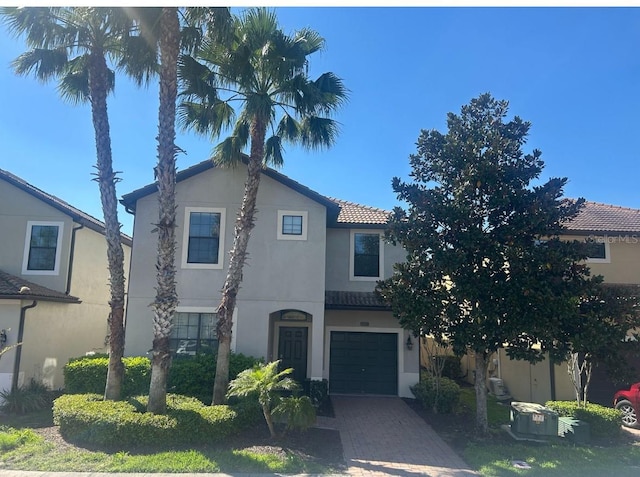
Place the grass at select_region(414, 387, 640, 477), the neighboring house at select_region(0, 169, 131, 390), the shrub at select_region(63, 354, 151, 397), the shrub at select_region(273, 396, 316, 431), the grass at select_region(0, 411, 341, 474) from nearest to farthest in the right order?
1. the grass at select_region(0, 411, 341, 474)
2. the grass at select_region(414, 387, 640, 477)
3. the shrub at select_region(273, 396, 316, 431)
4. the shrub at select_region(63, 354, 151, 397)
5. the neighboring house at select_region(0, 169, 131, 390)

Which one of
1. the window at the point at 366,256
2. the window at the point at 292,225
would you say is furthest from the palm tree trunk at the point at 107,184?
the window at the point at 366,256

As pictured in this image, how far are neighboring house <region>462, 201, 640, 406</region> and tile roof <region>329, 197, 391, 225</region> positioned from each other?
699 cm

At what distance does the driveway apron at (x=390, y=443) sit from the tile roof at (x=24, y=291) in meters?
9.38

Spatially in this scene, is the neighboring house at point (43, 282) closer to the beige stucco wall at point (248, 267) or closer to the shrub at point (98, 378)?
the shrub at point (98, 378)

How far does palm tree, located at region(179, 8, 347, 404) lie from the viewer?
11.9 metres

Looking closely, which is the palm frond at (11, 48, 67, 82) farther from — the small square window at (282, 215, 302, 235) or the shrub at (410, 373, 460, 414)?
the shrub at (410, 373, 460, 414)

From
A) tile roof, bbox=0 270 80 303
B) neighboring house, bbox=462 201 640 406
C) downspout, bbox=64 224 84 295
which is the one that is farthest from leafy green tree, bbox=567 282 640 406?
downspout, bbox=64 224 84 295

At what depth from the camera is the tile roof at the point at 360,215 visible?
16.3 m

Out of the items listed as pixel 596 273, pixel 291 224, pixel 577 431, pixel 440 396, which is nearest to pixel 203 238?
pixel 291 224

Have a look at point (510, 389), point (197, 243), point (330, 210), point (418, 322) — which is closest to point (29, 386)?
point (197, 243)

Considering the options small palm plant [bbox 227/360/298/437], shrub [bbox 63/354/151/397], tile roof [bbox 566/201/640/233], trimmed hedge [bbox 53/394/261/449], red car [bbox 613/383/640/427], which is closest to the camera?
trimmed hedge [bbox 53/394/261/449]

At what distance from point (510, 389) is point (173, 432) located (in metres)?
13.2

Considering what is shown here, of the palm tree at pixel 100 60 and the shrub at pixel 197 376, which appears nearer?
the palm tree at pixel 100 60

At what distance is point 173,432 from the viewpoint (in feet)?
29.6
